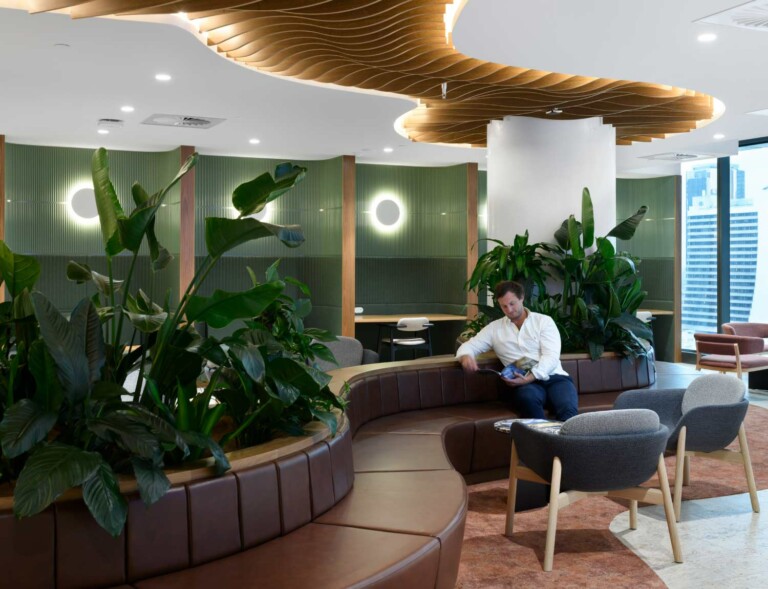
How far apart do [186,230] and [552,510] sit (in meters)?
7.67

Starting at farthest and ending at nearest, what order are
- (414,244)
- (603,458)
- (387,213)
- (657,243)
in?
(657,243) < (414,244) < (387,213) < (603,458)

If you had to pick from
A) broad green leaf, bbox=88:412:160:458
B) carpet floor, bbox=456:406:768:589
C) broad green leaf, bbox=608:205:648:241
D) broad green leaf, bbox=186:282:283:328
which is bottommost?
carpet floor, bbox=456:406:768:589

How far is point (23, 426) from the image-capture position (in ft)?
8.52

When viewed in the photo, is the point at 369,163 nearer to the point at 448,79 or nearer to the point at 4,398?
the point at 448,79

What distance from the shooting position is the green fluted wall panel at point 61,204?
418 inches

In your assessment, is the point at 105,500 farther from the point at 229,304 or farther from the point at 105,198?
the point at 105,198

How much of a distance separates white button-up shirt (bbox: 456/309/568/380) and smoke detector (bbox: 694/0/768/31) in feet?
7.83

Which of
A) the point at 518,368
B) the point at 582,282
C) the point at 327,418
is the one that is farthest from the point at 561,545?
the point at 582,282

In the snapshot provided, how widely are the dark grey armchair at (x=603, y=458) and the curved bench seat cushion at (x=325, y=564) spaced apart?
1278 mm

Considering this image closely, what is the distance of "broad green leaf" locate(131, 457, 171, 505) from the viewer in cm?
263

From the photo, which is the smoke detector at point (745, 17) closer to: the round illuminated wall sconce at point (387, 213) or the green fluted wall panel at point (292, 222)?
the green fluted wall panel at point (292, 222)

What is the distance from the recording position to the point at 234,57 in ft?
20.9

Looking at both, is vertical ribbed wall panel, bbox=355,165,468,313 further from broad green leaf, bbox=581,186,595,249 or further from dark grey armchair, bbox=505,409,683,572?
dark grey armchair, bbox=505,409,683,572

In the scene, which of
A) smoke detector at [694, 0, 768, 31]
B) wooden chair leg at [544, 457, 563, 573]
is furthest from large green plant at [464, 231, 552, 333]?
wooden chair leg at [544, 457, 563, 573]
